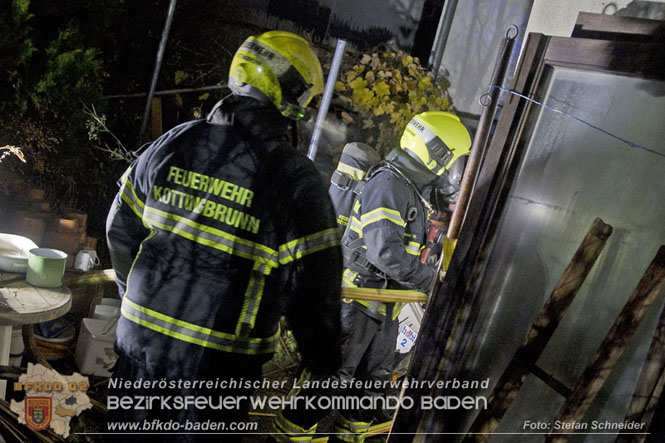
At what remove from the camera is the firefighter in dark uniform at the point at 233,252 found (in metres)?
2.50

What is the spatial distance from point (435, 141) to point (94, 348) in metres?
3.44

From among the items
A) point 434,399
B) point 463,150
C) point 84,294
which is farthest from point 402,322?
point 84,294

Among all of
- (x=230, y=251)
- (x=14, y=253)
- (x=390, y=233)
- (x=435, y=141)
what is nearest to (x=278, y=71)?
(x=230, y=251)

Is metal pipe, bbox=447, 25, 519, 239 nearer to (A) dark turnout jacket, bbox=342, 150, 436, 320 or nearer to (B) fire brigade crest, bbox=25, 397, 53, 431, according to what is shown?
(A) dark turnout jacket, bbox=342, 150, 436, 320

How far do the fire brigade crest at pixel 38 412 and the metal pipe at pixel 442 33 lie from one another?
25.1ft

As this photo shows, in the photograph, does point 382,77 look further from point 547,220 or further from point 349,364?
point 547,220

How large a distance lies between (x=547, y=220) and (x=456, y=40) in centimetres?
689

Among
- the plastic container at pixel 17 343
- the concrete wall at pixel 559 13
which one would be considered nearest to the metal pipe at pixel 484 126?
the concrete wall at pixel 559 13

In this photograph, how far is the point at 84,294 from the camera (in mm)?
4652

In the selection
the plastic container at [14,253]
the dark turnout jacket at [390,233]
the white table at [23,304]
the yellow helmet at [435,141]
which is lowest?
the white table at [23,304]

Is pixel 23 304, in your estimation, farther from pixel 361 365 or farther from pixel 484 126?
pixel 484 126

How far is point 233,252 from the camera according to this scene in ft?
8.29

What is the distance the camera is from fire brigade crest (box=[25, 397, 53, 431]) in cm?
337

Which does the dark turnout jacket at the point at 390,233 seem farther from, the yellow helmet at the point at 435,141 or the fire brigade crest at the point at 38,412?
the fire brigade crest at the point at 38,412
